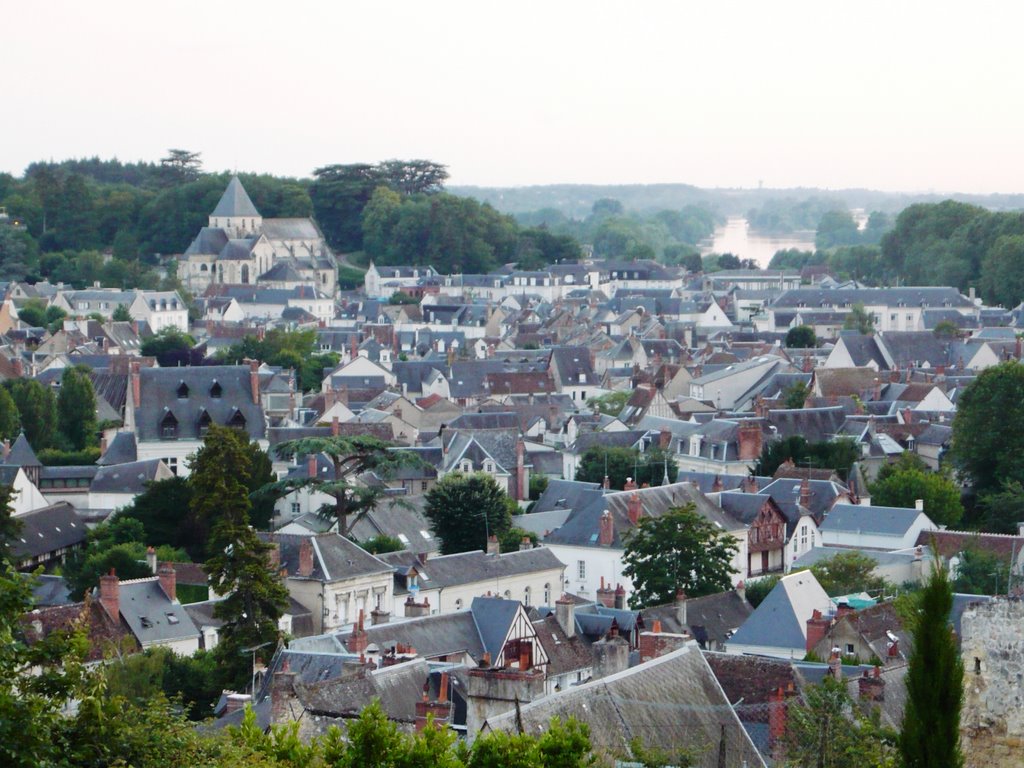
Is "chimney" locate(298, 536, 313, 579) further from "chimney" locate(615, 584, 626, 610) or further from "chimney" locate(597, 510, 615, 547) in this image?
"chimney" locate(597, 510, 615, 547)

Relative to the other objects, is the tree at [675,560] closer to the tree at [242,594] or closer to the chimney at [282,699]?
the tree at [242,594]

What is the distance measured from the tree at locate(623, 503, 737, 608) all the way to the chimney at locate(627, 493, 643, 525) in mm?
3410

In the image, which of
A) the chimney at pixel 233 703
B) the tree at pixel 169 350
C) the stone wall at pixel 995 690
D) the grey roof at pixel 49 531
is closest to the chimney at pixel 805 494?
the grey roof at pixel 49 531

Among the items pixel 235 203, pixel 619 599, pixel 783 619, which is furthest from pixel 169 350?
pixel 783 619

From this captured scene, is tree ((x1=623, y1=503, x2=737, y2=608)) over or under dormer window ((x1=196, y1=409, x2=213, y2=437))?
over

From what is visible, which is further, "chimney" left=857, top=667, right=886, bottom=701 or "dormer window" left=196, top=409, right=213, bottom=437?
"dormer window" left=196, top=409, right=213, bottom=437

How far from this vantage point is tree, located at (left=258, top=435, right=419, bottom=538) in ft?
134

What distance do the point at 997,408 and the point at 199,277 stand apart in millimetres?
83448

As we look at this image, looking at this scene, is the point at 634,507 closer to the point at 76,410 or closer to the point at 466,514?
the point at 466,514

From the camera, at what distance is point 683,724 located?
1714 centimetres

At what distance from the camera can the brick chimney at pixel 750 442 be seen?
49.7 m

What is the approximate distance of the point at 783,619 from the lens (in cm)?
2962

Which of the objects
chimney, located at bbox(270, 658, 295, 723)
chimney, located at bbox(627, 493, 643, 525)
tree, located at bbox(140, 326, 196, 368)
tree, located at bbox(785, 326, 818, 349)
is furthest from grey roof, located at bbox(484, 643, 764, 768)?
tree, located at bbox(785, 326, 818, 349)

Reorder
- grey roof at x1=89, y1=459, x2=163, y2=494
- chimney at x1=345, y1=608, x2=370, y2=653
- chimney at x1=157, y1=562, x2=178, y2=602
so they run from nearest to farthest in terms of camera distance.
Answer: chimney at x1=345, y1=608, x2=370, y2=653
chimney at x1=157, y1=562, x2=178, y2=602
grey roof at x1=89, y1=459, x2=163, y2=494
